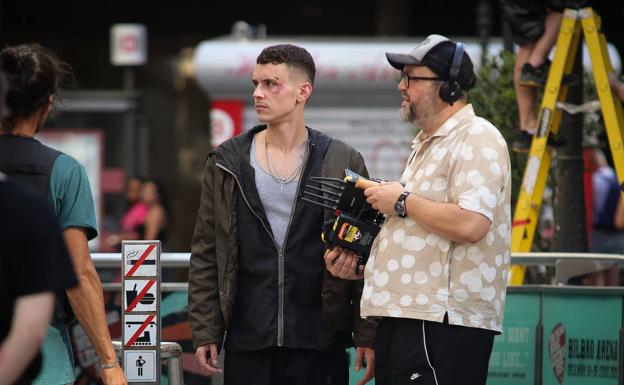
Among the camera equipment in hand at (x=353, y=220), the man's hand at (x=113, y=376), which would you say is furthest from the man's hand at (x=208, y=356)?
the camera equipment in hand at (x=353, y=220)

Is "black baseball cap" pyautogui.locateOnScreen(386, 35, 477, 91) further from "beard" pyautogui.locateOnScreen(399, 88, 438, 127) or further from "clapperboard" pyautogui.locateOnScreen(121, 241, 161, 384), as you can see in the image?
"clapperboard" pyautogui.locateOnScreen(121, 241, 161, 384)

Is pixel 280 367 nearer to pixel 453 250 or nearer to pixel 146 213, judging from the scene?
pixel 453 250

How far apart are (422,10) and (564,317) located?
12.6m

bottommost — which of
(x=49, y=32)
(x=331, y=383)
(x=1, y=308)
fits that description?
(x=331, y=383)

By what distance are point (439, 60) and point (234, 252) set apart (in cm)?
104

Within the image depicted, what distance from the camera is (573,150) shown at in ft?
23.6

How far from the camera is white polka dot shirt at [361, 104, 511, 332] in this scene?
402cm

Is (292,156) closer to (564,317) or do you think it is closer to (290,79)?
(290,79)

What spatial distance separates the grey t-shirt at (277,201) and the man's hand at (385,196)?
53 cm

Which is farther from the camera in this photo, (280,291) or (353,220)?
(280,291)

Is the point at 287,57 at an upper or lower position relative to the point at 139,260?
upper

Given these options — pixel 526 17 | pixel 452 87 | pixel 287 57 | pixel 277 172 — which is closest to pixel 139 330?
pixel 277 172

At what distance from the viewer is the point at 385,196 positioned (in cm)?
411

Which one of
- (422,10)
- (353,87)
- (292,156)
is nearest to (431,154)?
(292,156)
